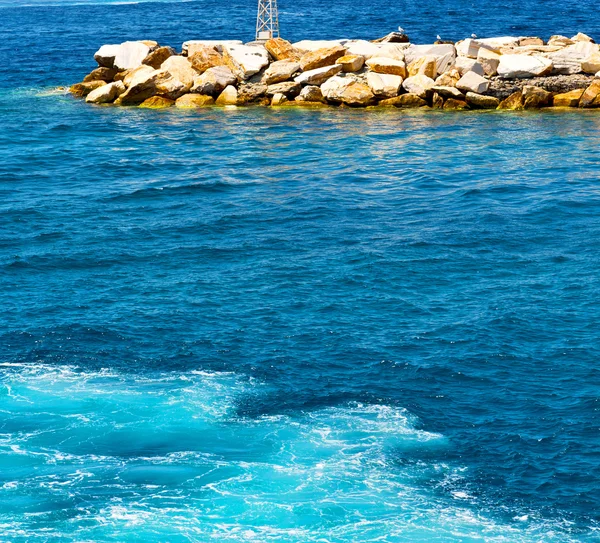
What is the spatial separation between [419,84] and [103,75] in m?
22.4

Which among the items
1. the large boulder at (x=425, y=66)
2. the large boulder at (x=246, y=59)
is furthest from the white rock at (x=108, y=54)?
the large boulder at (x=425, y=66)

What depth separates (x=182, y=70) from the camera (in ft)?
191

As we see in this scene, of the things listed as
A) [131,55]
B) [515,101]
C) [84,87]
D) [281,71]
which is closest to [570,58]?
[515,101]

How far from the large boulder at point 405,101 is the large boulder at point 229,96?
9136 mm

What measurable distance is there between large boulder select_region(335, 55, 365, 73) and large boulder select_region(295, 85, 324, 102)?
2000 millimetres

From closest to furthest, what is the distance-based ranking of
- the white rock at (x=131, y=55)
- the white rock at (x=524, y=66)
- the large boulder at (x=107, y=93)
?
the white rock at (x=524, y=66), the large boulder at (x=107, y=93), the white rock at (x=131, y=55)

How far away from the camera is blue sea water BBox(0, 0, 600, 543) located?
20688 millimetres

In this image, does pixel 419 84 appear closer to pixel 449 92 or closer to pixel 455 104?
pixel 449 92

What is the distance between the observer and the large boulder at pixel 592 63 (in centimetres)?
5212

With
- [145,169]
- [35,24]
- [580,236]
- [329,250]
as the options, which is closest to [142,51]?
[145,169]

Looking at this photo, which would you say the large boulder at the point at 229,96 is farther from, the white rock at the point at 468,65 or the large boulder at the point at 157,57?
the white rock at the point at 468,65

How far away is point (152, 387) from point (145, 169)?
22517 millimetres

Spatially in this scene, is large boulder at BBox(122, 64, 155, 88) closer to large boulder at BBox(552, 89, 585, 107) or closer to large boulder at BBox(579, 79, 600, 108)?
large boulder at BBox(552, 89, 585, 107)

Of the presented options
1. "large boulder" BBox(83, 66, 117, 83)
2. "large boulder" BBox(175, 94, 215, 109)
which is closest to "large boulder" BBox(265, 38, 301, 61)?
"large boulder" BBox(175, 94, 215, 109)
